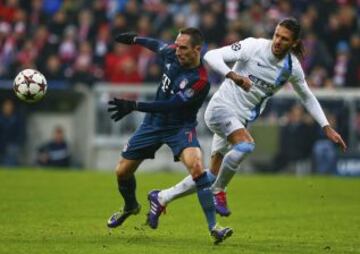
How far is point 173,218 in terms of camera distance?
42.9 feet

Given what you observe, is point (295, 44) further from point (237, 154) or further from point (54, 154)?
point (54, 154)

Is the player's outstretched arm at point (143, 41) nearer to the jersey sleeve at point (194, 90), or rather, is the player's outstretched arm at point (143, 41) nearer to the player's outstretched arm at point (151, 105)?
the jersey sleeve at point (194, 90)

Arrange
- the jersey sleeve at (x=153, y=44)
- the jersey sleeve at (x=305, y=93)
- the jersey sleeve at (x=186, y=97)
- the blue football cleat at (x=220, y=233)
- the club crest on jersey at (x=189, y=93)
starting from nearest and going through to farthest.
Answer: the blue football cleat at (x=220, y=233), the jersey sleeve at (x=186, y=97), the club crest on jersey at (x=189, y=93), the jersey sleeve at (x=153, y=44), the jersey sleeve at (x=305, y=93)

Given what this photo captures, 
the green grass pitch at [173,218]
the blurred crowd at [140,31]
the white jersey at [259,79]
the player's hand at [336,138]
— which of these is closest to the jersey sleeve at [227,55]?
the white jersey at [259,79]

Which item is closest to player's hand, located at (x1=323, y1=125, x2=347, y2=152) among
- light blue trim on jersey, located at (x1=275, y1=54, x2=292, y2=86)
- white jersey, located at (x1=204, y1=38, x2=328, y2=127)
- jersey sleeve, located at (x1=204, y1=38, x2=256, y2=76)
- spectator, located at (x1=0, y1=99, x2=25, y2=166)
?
white jersey, located at (x1=204, y1=38, x2=328, y2=127)

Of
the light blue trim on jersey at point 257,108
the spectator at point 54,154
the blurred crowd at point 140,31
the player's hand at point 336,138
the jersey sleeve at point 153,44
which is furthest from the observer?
the blurred crowd at point 140,31

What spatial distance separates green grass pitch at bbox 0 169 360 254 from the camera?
10.1m

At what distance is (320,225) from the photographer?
12602 millimetres

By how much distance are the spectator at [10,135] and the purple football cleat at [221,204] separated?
11331 millimetres

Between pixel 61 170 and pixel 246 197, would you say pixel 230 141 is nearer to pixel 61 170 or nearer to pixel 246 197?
pixel 246 197

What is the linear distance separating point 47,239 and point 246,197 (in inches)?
259

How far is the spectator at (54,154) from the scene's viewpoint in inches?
880

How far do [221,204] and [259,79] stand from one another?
154 cm

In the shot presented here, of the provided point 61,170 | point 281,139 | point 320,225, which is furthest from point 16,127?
point 320,225
